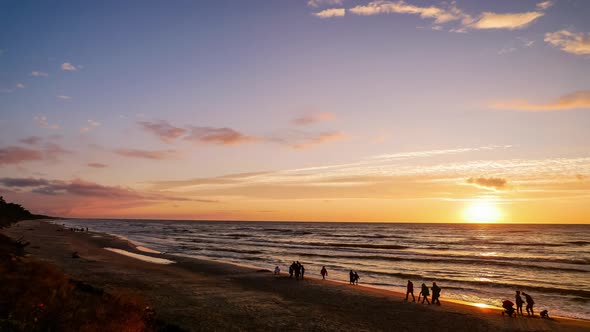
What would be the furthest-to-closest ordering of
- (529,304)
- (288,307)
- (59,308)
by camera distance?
(288,307) < (529,304) < (59,308)

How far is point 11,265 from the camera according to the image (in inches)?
814

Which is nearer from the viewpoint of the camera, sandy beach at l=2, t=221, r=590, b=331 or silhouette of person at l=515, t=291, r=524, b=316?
sandy beach at l=2, t=221, r=590, b=331

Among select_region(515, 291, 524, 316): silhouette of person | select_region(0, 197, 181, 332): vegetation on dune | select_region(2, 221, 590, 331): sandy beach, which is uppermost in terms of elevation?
select_region(0, 197, 181, 332): vegetation on dune

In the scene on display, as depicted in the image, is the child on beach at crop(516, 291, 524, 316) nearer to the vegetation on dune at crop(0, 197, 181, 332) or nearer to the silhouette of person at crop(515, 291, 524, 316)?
the silhouette of person at crop(515, 291, 524, 316)

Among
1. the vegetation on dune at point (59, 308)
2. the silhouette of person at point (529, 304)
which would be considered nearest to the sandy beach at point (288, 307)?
the silhouette of person at point (529, 304)

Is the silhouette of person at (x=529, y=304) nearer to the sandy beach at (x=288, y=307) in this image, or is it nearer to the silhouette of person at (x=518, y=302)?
the silhouette of person at (x=518, y=302)

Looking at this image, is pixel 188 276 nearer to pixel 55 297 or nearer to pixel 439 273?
pixel 55 297

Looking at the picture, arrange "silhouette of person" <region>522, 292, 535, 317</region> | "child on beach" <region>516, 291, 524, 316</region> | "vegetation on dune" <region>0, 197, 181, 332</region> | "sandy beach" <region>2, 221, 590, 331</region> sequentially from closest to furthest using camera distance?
"vegetation on dune" <region>0, 197, 181, 332</region>, "sandy beach" <region>2, 221, 590, 331</region>, "silhouette of person" <region>522, 292, 535, 317</region>, "child on beach" <region>516, 291, 524, 316</region>

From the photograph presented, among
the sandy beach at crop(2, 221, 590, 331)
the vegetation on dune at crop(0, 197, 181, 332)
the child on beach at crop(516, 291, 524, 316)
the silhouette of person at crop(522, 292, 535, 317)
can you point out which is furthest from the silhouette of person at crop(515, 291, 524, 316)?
the vegetation on dune at crop(0, 197, 181, 332)

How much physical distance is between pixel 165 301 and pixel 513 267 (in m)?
46.2

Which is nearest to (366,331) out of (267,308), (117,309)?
(267,308)

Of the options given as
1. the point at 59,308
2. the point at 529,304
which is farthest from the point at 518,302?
the point at 59,308

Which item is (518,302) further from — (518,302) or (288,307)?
(288,307)

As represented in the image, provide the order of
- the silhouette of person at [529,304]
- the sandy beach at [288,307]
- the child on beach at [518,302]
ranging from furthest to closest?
the child on beach at [518,302] → the silhouette of person at [529,304] → the sandy beach at [288,307]
